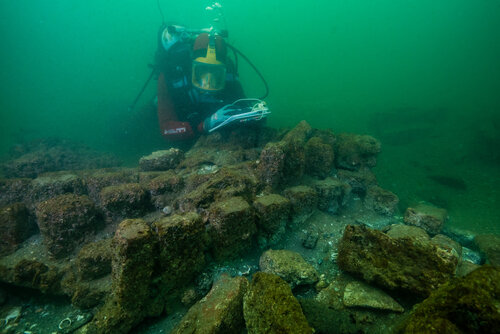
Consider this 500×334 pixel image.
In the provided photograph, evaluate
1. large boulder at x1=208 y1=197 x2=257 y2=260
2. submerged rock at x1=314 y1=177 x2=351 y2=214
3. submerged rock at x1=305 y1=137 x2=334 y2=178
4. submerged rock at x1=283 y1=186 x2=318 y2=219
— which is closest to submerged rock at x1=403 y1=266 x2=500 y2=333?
large boulder at x1=208 y1=197 x2=257 y2=260

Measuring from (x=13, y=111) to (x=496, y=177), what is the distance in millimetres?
56224

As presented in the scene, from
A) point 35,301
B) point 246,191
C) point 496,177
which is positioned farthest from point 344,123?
point 35,301

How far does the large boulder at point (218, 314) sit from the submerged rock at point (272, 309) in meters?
0.27

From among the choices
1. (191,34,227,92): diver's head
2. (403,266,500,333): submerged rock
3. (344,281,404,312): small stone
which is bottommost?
(344,281,404,312): small stone

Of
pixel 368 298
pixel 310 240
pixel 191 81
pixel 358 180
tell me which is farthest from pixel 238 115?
pixel 368 298

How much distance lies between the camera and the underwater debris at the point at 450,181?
7605 millimetres

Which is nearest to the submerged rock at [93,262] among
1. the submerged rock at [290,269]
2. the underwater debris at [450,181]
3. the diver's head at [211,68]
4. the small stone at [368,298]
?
the submerged rock at [290,269]

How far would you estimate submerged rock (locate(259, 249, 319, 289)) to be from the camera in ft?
7.95

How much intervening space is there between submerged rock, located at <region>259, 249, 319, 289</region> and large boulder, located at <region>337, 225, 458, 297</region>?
1.30 ft

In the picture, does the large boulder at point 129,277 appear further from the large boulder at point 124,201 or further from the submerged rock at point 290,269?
the large boulder at point 124,201

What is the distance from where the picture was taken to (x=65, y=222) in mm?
3098

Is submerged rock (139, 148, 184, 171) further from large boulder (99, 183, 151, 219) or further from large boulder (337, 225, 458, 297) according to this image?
large boulder (337, 225, 458, 297)

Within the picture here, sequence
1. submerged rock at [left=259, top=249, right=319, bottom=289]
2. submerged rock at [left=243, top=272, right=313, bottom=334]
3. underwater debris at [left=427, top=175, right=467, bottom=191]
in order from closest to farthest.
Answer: submerged rock at [left=243, top=272, right=313, bottom=334]
submerged rock at [left=259, top=249, right=319, bottom=289]
underwater debris at [left=427, top=175, right=467, bottom=191]

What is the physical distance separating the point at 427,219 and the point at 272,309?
3830 millimetres
